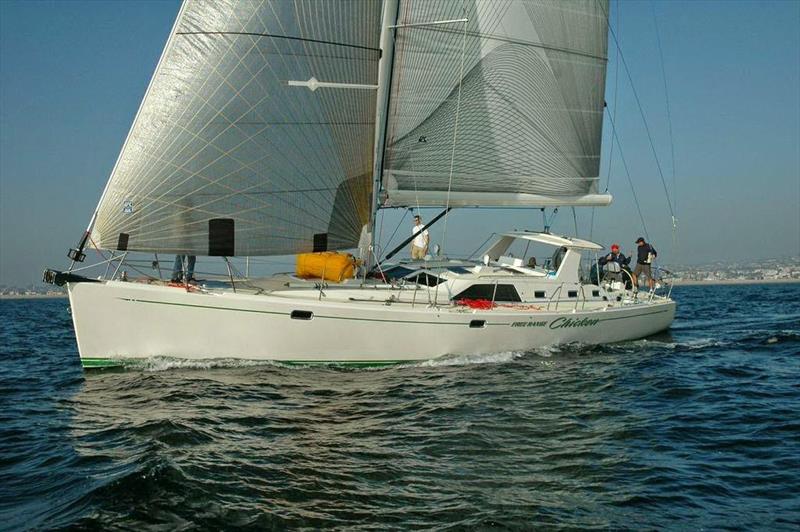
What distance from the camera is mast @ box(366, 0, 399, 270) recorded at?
41.3ft

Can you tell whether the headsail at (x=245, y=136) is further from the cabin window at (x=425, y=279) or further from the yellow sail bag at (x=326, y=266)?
the cabin window at (x=425, y=279)

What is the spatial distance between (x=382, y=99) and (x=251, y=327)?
5.09 m

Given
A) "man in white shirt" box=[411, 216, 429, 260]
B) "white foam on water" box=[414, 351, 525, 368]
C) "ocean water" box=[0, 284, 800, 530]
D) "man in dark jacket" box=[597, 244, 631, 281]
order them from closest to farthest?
1. "ocean water" box=[0, 284, 800, 530]
2. "white foam on water" box=[414, 351, 525, 368]
3. "man in white shirt" box=[411, 216, 429, 260]
4. "man in dark jacket" box=[597, 244, 631, 281]

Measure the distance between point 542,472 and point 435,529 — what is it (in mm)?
1713

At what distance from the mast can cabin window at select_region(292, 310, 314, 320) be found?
2.43 m

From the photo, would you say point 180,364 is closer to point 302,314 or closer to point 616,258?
point 302,314

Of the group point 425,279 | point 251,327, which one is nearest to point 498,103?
point 425,279

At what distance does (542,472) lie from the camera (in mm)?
6414

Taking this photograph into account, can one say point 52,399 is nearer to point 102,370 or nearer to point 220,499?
point 102,370

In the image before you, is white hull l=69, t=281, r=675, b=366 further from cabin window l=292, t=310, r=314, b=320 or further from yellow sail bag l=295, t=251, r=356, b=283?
yellow sail bag l=295, t=251, r=356, b=283

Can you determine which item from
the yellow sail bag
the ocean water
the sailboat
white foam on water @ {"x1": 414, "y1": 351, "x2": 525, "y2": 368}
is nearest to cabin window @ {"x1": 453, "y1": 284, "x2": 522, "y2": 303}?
the sailboat

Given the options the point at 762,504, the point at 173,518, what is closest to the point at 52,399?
the point at 173,518

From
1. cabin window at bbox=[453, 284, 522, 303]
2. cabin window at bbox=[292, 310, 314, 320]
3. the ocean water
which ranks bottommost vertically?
the ocean water

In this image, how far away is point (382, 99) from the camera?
12.8 metres
